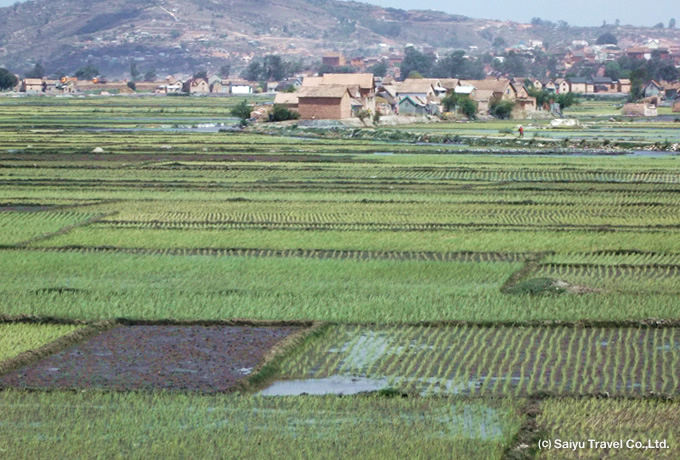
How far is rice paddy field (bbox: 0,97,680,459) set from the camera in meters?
6.77

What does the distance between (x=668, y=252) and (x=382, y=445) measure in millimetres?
8126

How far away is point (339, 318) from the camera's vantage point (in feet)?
32.8

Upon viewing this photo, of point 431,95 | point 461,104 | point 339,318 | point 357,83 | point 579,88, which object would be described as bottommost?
point 579,88

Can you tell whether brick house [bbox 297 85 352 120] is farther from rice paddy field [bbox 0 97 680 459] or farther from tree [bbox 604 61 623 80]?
tree [bbox 604 61 623 80]

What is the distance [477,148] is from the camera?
104 ft

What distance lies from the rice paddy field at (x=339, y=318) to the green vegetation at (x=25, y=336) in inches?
1.4

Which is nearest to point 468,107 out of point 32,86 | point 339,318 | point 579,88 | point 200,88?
point 579,88

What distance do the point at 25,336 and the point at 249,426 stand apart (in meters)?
3.25

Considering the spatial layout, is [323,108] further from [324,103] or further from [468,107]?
[468,107]

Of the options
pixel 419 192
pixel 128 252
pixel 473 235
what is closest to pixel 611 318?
pixel 473 235

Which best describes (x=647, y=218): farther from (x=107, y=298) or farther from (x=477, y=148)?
(x=477, y=148)

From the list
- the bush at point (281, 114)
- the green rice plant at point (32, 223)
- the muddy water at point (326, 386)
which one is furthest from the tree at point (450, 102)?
the muddy water at point (326, 386)

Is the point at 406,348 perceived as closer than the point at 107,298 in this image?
Yes

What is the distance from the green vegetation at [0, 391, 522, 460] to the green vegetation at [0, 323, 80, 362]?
51.7 inches
